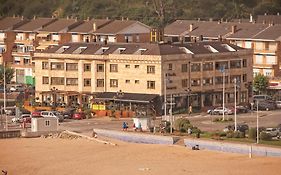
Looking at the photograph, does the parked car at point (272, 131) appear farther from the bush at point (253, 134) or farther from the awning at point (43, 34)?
the awning at point (43, 34)

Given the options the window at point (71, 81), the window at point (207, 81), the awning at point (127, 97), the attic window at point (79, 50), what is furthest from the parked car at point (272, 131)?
the attic window at point (79, 50)

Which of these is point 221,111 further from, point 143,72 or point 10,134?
point 10,134

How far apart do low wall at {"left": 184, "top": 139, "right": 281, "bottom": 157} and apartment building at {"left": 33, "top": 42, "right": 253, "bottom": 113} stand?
13679 millimetres

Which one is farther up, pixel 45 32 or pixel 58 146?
pixel 45 32

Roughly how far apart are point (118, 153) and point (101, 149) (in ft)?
5.35

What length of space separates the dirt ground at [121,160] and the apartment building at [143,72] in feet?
40.1

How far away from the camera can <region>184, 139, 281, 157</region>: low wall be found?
56969mm

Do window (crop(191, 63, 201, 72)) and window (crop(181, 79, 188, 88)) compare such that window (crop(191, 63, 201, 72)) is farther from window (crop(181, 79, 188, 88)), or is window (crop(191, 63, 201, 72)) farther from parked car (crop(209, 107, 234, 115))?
parked car (crop(209, 107, 234, 115))

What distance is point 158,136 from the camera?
206 feet

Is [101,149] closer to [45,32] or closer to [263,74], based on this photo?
[263,74]

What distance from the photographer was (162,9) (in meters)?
119

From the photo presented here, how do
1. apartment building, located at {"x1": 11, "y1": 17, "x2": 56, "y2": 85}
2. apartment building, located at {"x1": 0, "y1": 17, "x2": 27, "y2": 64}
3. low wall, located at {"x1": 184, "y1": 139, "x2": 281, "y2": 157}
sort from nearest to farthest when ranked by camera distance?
1. low wall, located at {"x1": 184, "y1": 139, "x2": 281, "y2": 157}
2. apartment building, located at {"x1": 11, "y1": 17, "x2": 56, "y2": 85}
3. apartment building, located at {"x1": 0, "y1": 17, "x2": 27, "y2": 64}

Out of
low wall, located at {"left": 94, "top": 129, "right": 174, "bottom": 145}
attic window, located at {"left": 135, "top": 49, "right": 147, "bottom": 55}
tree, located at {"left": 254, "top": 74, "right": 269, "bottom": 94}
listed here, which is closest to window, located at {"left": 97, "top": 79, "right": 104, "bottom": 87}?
attic window, located at {"left": 135, "top": 49, "right": 147, "bottom": 55}

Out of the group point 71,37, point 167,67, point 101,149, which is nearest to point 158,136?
point 101,149
